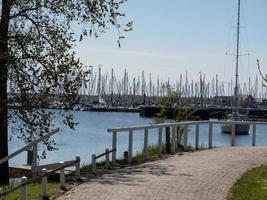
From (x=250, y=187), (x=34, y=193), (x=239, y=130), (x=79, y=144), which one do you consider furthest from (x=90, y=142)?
(x=34, y=193)

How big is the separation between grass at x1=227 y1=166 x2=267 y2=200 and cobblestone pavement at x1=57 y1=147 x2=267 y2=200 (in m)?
0.19

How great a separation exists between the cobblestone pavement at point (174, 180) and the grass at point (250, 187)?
195mm

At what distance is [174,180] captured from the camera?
45.4ft

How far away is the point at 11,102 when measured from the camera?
16.9m

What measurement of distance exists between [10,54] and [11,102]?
4.52ft

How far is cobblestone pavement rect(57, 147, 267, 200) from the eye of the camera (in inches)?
472

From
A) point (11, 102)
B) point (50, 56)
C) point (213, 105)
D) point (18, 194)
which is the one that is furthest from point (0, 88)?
point (213, 105)

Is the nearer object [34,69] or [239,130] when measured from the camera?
[34,69]

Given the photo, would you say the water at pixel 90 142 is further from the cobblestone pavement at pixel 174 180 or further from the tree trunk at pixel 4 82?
the cobblestone pavement at pixel 174 180

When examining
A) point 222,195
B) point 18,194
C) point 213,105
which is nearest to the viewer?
point 222,195

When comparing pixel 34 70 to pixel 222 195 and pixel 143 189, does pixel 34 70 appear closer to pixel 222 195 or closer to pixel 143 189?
pixel 143 189

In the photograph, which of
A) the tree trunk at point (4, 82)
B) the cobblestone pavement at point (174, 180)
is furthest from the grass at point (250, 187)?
the tree trunk at point (4, 82)

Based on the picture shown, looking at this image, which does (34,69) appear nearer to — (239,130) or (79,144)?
(79,144)

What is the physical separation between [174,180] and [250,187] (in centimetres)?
170
